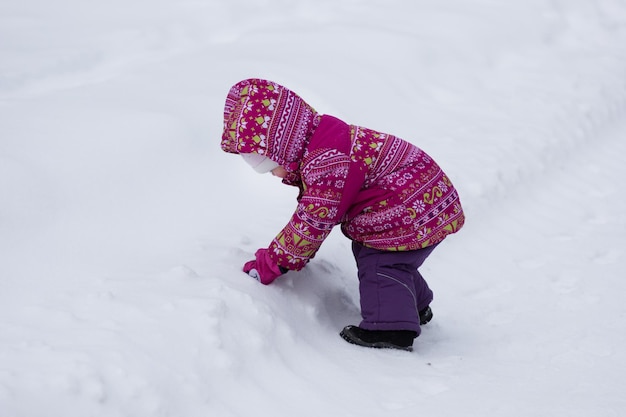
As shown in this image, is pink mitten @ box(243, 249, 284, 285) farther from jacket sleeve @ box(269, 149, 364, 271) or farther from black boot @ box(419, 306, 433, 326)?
black boot @ box(419, 306, 433, 326)

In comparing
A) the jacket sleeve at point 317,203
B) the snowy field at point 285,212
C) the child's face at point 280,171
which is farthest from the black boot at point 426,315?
the child's face at point 280,171

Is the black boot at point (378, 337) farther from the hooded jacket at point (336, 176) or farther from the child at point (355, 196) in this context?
the hooded jacket at point (336, 176)

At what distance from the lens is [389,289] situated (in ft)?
9.27

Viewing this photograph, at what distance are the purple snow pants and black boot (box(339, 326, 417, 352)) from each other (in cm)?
2

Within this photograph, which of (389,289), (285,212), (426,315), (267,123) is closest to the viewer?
(267,123)

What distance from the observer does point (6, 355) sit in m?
1.96

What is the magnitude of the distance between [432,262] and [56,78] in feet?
8.36

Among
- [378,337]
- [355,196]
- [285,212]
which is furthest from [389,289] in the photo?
[285,212]

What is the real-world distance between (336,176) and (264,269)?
0.43m

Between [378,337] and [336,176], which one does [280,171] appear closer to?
[336,176]

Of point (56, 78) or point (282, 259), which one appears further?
point (56, 78)

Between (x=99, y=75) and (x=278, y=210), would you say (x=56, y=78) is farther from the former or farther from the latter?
(x=278, y=210)

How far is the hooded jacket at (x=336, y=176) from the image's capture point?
2.60 metres

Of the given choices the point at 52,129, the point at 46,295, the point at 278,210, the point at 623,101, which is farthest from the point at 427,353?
the point at 623,101
